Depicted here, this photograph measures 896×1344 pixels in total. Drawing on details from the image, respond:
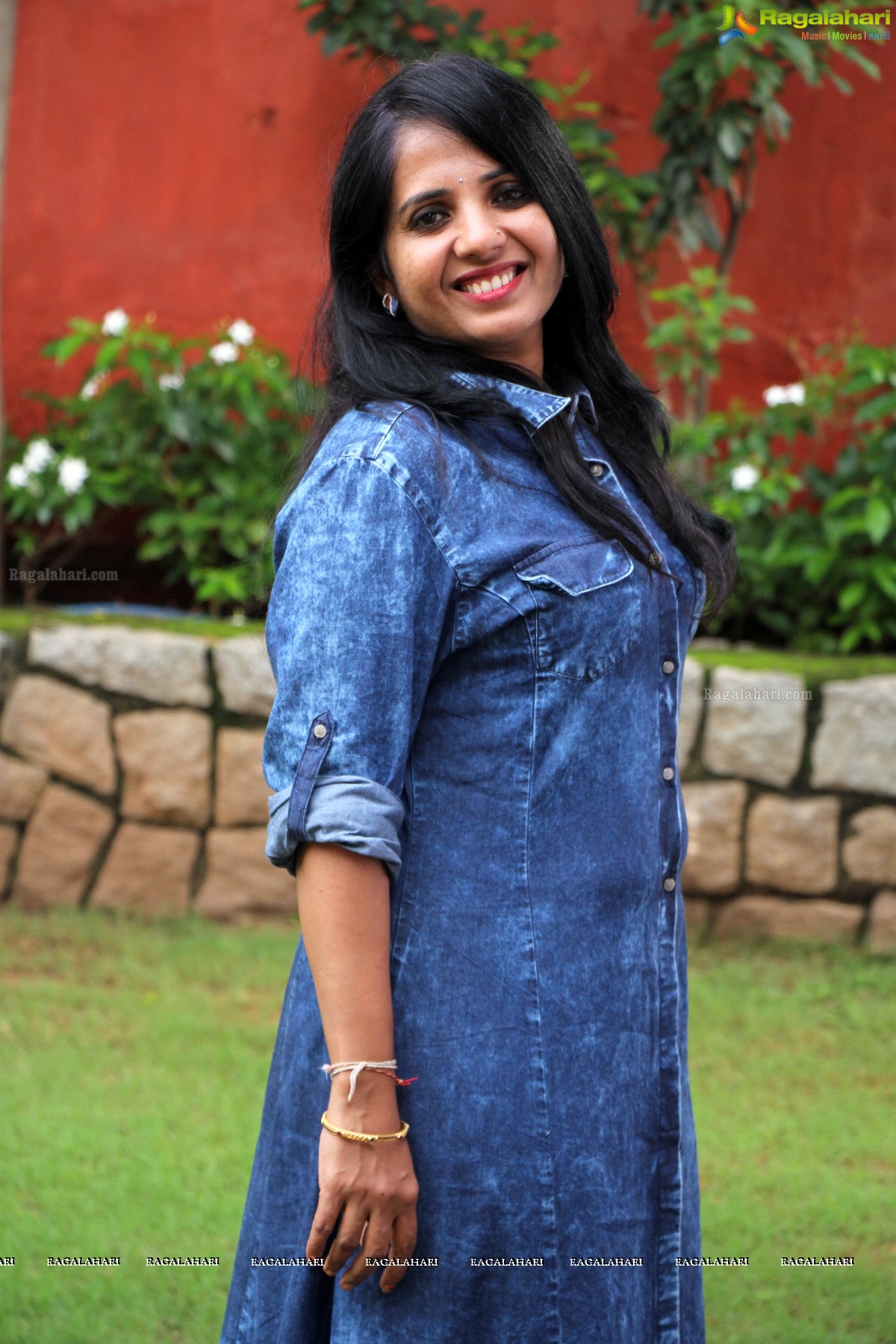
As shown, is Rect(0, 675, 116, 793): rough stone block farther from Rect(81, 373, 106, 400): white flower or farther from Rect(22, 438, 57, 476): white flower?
Rect(81, 373, 106, 400): white flower

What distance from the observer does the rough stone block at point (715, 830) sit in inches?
158

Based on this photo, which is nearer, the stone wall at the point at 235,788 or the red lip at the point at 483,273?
the red lip at the point at 483,273

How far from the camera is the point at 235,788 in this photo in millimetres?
4176

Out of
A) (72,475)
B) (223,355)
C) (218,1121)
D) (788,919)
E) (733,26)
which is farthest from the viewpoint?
(223,355)

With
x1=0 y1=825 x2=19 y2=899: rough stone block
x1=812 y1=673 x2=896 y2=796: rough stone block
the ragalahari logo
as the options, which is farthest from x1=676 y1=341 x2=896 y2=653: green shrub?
x1=0 y1=825 x2=19 y2=899: rough stone block

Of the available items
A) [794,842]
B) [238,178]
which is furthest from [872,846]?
[238,178]

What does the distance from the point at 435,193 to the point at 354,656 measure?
0.53m

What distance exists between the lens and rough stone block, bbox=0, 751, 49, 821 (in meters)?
4.20

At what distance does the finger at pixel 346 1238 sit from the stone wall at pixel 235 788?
2.81 m

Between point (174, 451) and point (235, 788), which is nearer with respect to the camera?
point (235, 788)

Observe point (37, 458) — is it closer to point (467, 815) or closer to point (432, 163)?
point (432, 163)

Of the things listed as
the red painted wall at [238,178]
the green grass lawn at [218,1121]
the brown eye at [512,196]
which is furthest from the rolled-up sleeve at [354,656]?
the red painted wall at [238,178]

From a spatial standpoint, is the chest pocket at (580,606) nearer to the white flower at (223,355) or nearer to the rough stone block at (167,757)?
the rough stone block at (167,757)

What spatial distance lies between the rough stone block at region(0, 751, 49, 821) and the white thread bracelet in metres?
3.18
